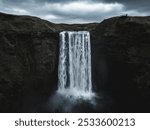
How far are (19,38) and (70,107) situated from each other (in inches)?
309

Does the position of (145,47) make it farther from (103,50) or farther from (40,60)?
(40,60)

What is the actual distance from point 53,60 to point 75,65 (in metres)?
2.35

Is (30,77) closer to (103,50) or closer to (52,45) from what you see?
(52,45)

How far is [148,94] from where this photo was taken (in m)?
22.1

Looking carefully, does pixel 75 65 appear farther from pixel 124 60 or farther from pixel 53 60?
pixel 124 60

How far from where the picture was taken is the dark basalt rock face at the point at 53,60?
828 inches

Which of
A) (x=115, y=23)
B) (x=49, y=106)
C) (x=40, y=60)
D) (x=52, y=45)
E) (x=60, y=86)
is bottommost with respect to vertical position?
(x=49, y=106)

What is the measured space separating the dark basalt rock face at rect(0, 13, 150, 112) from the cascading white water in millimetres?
615

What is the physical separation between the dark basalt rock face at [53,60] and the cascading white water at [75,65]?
24.2 inches

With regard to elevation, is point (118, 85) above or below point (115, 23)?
below

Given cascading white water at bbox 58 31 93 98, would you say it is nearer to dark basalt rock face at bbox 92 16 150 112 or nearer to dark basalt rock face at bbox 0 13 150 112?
dark basalt rock face at bbox 0 13 150 112

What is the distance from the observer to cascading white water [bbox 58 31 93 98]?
75.6 feet

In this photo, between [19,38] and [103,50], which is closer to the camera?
[19,38]

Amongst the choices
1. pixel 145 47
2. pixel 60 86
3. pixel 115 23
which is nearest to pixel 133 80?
pixel 145 47
